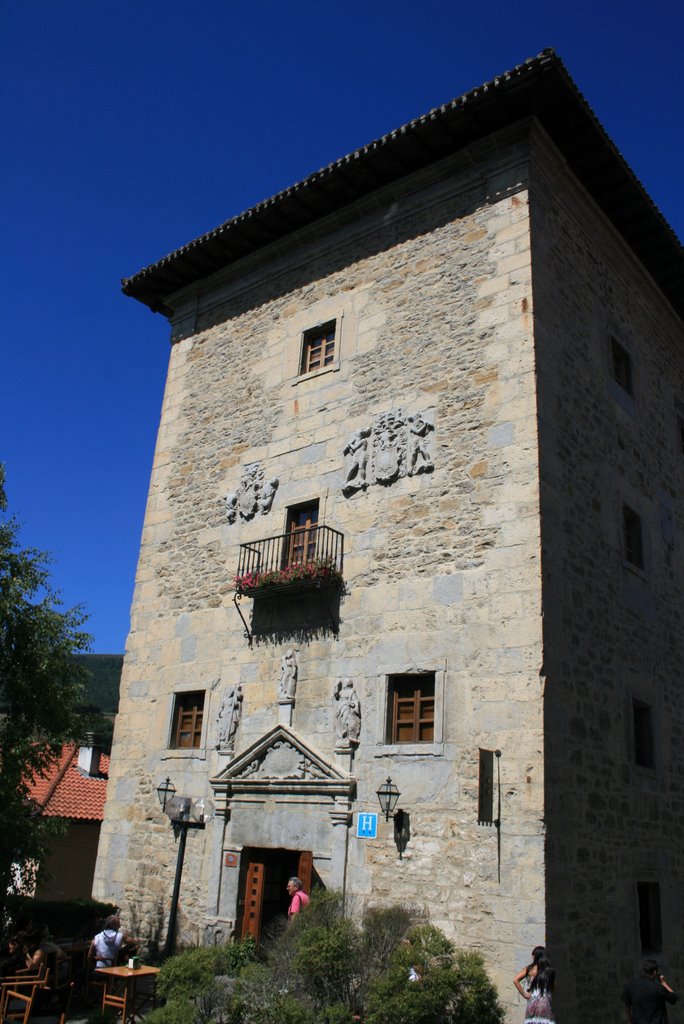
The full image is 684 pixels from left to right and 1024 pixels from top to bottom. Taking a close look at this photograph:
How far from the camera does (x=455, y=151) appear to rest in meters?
12.5

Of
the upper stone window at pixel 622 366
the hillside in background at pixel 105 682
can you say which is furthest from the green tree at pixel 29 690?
the hillside in background at pixel 105 682

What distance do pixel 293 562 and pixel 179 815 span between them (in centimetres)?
388

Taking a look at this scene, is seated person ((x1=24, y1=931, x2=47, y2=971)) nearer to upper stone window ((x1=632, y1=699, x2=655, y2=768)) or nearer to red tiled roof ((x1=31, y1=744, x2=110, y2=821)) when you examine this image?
upper stone window ((x1=632, y1=699, x2=655, y2=768))

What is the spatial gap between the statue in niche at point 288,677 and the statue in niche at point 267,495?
2.36 metres

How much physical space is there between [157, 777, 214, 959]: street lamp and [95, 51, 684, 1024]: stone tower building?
0.15m

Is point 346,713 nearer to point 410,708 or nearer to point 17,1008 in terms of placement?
point 410,708

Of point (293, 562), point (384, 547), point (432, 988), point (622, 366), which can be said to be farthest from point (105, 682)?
point (432, 988)

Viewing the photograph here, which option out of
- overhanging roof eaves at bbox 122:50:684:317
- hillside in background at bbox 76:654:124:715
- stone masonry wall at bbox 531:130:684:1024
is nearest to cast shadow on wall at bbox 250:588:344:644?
stone masonry wall at bbox 531:130:684:1024

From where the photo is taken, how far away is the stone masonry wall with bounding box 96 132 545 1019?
934cm

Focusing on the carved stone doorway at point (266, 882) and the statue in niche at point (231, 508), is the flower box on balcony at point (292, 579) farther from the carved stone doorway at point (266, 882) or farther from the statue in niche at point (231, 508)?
the carved stone doorway at point (266, 882)

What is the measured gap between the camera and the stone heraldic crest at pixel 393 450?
11.3m

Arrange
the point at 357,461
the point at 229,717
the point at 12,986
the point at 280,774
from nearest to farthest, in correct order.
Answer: the point at 12,986 < the point at 280,774 < the point at 357,461 < the point at 229,717

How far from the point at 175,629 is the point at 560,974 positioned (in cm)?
739

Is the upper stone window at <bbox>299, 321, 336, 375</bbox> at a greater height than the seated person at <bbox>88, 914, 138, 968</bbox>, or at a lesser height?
greater
